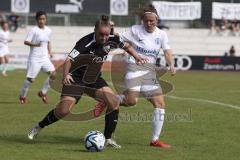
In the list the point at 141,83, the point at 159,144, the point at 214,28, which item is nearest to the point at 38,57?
the point at 141,83

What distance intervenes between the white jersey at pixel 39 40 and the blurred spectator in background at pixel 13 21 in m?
24.4

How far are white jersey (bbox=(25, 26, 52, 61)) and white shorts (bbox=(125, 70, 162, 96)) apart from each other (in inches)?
255

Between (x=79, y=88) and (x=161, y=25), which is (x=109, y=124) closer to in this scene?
(x=79, y=88)

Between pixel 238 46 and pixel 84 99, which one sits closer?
pixel 84 99

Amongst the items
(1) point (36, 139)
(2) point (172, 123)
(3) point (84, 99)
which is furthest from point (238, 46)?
(1) point (36, 139)

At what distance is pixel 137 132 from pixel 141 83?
4.34ft

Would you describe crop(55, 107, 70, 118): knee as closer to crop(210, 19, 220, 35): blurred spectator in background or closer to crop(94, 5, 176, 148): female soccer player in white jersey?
crop(94, 5, 176, 148): female soccer player in white jersey

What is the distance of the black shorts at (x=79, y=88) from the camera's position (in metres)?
10.1

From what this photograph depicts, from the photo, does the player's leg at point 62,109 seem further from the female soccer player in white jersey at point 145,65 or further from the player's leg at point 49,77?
the player's leg at point 49,77

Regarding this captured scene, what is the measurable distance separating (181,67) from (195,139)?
89.0 ft

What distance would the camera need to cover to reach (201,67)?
38.2 meters

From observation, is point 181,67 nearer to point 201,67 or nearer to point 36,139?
point 201,67

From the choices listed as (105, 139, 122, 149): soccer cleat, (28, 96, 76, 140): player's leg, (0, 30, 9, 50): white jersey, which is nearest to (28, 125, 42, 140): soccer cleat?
(28, 96, 76, 140): player's leg

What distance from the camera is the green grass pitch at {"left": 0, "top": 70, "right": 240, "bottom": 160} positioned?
9289 mm
